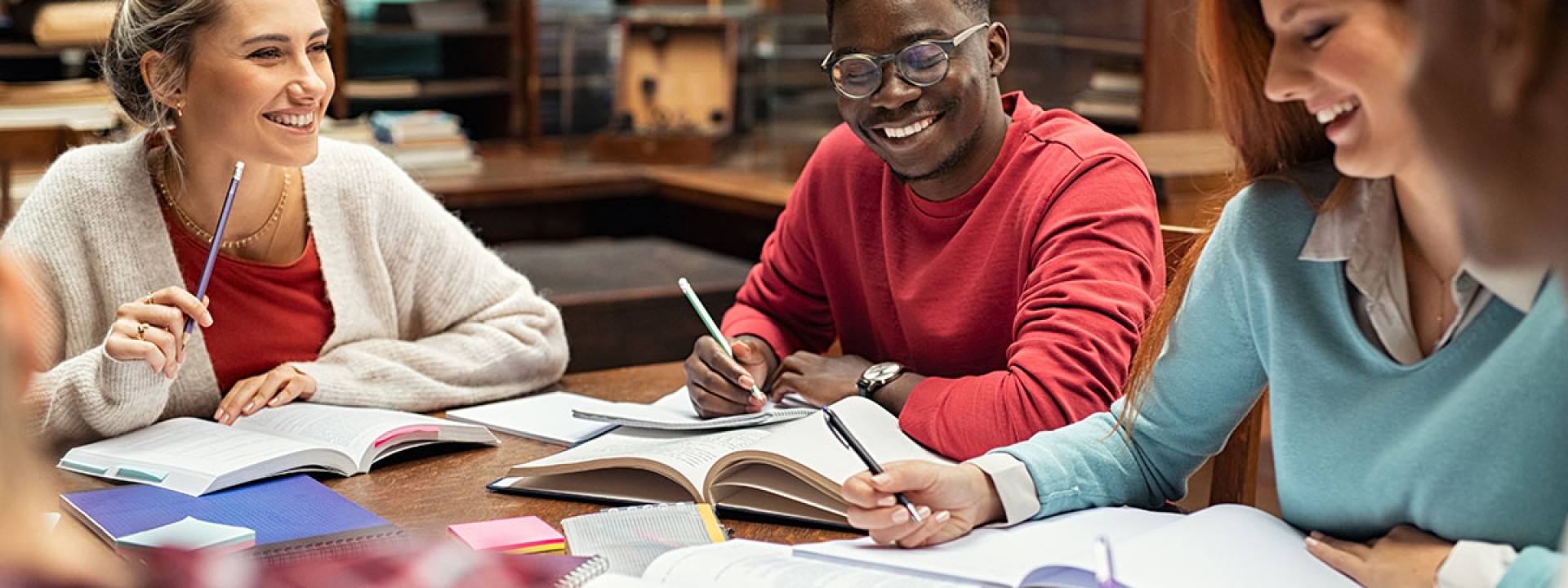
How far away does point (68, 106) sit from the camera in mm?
5121

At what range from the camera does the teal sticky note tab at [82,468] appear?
5.53ft

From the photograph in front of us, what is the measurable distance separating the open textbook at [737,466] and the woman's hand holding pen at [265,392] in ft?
1.37

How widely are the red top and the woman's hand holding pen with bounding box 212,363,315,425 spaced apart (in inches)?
3.0

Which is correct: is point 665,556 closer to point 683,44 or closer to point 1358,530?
point 1358,530

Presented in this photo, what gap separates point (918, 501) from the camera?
1354mm

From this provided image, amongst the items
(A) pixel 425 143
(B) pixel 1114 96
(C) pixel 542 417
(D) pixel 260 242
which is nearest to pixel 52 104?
(A) pixel 425 143

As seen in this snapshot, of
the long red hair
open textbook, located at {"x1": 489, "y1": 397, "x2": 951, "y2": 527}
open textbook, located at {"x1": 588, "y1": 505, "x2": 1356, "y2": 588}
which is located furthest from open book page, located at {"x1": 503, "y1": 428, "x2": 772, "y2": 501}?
the long red hair

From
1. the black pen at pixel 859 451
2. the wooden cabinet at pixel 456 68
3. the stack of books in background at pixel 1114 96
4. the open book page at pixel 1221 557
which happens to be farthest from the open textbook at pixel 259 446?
the wooden cabinet at pixel 456 68

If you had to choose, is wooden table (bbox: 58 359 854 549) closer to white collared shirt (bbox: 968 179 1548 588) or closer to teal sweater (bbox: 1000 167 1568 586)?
teal sweater (bbox: 1000 167 1568 586)

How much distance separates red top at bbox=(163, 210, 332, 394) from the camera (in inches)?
80.0

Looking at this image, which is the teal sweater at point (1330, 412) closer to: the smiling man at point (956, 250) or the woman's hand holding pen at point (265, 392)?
the smiling man at point (956, 250)

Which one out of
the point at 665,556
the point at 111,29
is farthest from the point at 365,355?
the point at 665,556

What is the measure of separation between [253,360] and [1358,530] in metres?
1.37

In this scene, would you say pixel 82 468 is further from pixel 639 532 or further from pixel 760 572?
pixel 760 572
